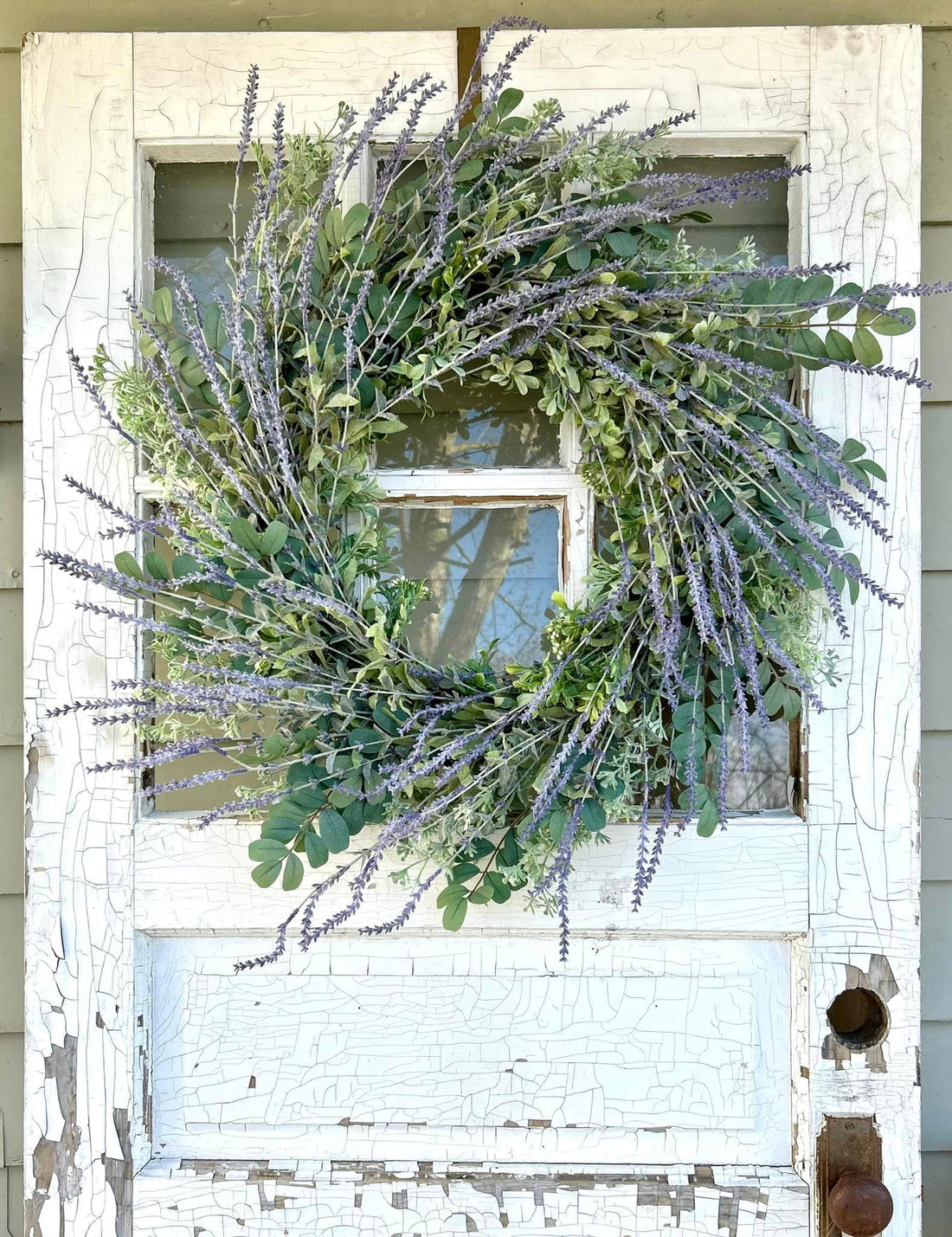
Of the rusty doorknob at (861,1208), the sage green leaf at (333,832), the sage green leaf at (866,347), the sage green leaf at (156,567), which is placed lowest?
the rusty doorknob at (861,1208)

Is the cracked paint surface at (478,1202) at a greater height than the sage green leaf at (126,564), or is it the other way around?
the sage green leaf at (126,564)

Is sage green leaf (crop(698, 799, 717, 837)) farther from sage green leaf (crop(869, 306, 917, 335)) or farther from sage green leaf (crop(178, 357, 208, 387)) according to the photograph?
sage green leaf (crop(178, 357, 208, 387))

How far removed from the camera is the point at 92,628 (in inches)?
48.1

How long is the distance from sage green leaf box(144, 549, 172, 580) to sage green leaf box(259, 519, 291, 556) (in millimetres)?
129

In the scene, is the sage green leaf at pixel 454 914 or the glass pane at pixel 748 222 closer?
the sage green leaf at pixel 454 914

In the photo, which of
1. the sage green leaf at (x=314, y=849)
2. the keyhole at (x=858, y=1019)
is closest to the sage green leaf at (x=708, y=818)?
the keyhole at (x=858, y=1019)

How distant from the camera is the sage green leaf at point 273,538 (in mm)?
1053

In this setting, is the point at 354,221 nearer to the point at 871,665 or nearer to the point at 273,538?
the point at 273,538

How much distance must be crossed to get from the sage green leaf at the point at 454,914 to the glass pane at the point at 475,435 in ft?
1.93

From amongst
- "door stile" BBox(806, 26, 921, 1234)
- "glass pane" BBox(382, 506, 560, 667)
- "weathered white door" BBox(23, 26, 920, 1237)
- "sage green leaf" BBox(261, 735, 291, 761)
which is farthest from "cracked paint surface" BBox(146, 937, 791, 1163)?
"glass pane" BBox(382, 506, 560, 667)

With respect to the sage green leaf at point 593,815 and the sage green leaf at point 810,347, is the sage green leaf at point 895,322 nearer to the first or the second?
the sage green leaf at point 810,347

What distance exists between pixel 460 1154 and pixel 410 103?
4.68 feet

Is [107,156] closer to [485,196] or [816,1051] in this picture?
[485,196]

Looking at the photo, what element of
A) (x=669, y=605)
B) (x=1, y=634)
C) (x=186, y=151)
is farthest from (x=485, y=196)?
(x=1, y=634)
